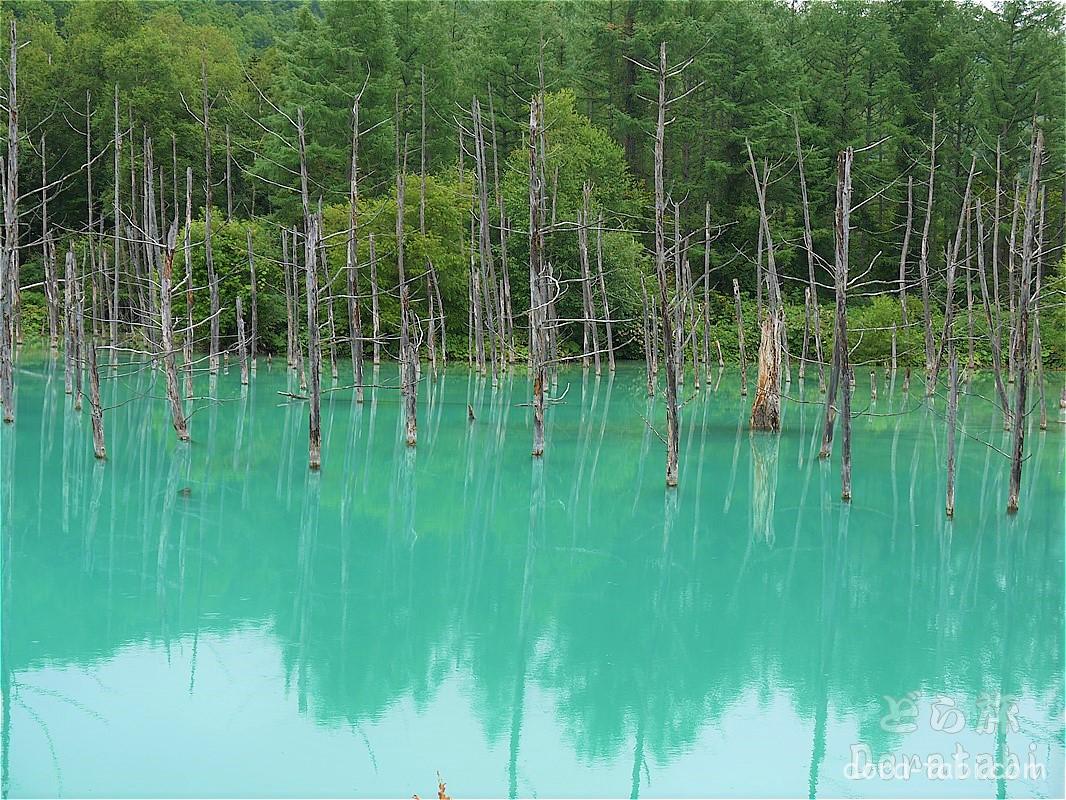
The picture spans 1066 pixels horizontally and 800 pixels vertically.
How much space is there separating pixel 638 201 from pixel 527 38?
23.4ft

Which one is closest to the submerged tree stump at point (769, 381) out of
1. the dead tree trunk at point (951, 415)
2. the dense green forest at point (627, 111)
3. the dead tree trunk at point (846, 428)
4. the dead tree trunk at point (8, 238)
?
the dead tree trunk at point (846, 428)

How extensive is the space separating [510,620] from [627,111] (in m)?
35.0

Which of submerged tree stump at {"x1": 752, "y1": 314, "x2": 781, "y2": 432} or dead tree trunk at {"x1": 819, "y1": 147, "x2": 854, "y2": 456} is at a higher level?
dead tree trunk at {"x1": 819, "y1": 147, "x2": 854, "y2": 456}

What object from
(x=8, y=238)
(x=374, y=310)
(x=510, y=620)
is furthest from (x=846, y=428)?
(x=374, y=310)

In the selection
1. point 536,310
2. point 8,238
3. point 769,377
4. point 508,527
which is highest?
point 8,238

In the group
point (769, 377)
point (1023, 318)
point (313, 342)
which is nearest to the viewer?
point (1023, 318)

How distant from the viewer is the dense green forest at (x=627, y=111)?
115 feet

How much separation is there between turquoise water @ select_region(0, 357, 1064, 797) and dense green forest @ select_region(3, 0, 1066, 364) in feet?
65.2

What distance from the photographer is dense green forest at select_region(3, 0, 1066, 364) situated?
35.0 m

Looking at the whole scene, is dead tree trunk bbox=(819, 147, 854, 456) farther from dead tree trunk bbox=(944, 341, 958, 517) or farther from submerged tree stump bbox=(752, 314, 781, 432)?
submerged tree stump bbox=(752, 314, 781, 432)

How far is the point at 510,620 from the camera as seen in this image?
28.1ft

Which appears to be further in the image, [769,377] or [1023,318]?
[769,377]

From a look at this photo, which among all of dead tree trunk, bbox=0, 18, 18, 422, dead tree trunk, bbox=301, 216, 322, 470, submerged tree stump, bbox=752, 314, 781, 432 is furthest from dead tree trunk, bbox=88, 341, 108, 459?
submerged tree stump, bbox=752, 314, 781, 432

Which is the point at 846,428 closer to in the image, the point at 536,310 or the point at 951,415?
the point at 951,415
